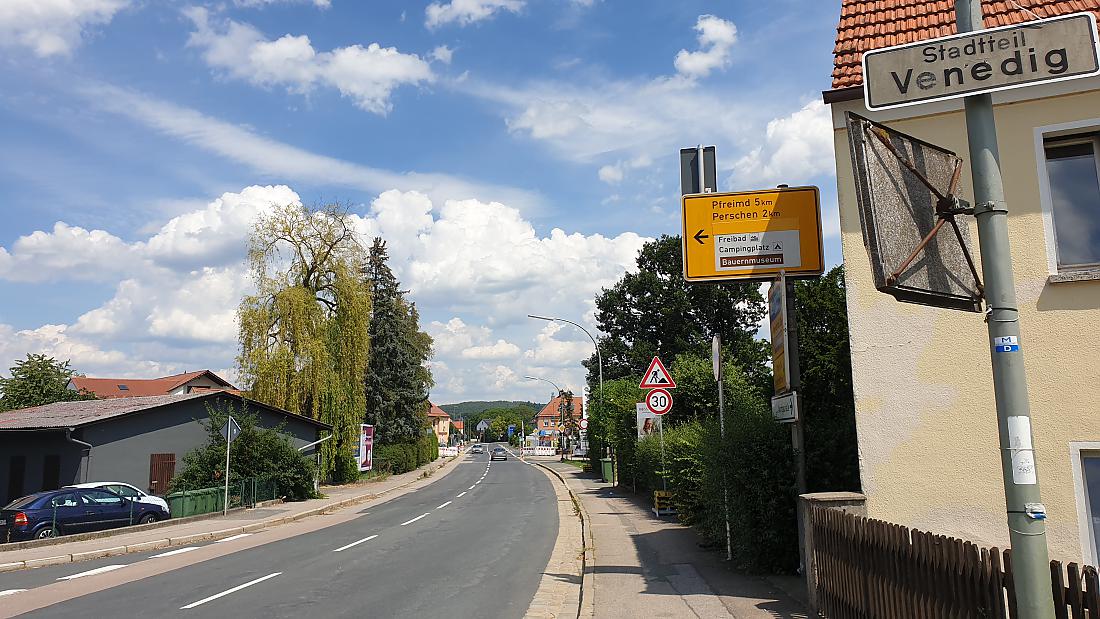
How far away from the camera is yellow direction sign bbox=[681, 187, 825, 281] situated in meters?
9.85

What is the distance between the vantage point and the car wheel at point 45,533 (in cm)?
1667

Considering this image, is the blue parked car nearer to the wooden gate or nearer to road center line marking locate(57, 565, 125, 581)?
road center line marking locate(57, 565, 125, 581)

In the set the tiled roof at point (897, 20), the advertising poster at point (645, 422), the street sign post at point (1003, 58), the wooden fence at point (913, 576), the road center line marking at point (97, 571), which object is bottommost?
the road center line marking at point (97, 571)

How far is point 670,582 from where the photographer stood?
30.9 feet

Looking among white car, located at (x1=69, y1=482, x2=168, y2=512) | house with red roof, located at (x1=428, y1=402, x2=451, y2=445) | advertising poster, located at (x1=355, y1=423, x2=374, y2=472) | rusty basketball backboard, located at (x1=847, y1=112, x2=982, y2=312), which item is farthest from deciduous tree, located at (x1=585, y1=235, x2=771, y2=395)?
house with red roof, located at (x1=428, y1=402, x2=451, y2=445)

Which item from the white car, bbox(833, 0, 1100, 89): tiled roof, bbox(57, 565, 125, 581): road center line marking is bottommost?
bbox(57, 565, 125, 581): road center line marking

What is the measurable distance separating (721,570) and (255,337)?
27916 millimetres

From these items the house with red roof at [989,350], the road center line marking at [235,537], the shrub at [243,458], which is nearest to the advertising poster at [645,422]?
the road center line marking at [235,537]

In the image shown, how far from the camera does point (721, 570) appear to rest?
32.7 feet

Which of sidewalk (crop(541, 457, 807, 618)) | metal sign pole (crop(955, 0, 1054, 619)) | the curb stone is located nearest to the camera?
metal sign pole (crop(955, 0, 1054, 619))

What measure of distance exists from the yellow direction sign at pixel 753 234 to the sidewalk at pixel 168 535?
44.8ft

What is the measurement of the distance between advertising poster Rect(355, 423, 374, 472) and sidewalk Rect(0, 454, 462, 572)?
715cm

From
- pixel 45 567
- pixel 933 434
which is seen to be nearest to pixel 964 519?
pixel 933 434

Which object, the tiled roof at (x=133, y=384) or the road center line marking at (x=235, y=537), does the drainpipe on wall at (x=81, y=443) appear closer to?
the road center line marking at (x=235, y=537)
